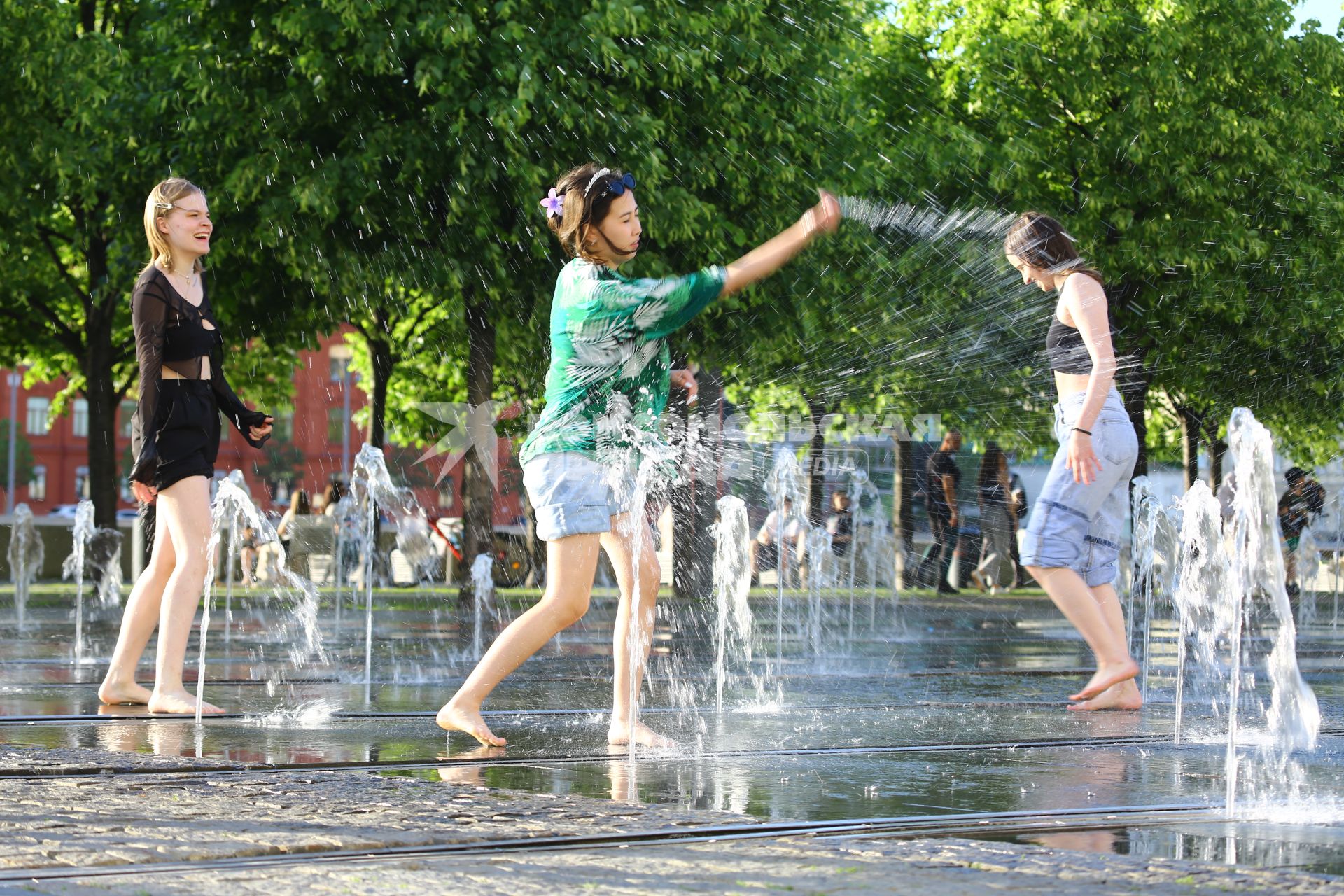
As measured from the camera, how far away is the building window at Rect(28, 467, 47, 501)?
83.6 m

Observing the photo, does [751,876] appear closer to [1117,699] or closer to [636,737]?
[636,737]

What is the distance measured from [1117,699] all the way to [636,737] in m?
2.57

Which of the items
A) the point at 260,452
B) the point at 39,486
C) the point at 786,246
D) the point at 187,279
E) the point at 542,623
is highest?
the point at 260,452

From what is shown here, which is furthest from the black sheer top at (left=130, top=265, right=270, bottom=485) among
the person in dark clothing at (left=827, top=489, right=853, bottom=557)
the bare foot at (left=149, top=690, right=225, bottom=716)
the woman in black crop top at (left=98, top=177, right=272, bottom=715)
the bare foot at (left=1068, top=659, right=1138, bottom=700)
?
the person in dark clothing at (left=827, top=489, right=853, bottom=557)

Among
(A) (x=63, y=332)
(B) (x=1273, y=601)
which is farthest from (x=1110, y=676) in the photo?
(A) (x=63, y=332)

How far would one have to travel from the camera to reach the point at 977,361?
2305 cm

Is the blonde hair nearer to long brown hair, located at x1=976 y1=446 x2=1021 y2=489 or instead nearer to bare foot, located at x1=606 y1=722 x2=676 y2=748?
bare foot, located at x1=606 y1=722 x2=676 y2=748

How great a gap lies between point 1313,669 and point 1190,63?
18219 millimetres

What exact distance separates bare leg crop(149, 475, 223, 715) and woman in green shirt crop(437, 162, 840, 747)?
1.47 meters

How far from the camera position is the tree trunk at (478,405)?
18891mm

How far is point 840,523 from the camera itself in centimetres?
2544

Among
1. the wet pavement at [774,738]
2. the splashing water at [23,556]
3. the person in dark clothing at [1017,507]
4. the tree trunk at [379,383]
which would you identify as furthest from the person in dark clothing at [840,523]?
the wet pavement at [774,738]

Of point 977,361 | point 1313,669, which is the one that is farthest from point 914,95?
point 1313,669

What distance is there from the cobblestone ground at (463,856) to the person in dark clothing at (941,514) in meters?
20.1
